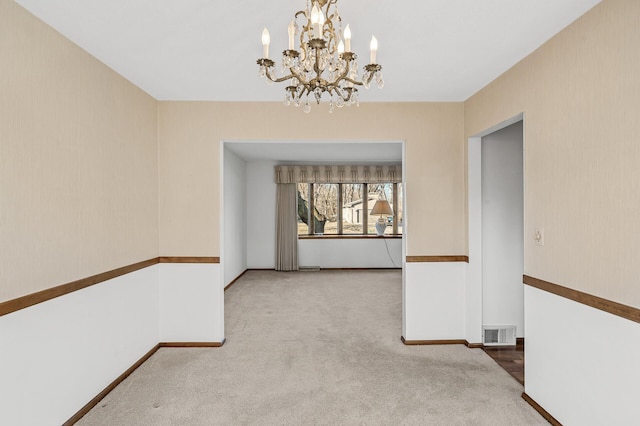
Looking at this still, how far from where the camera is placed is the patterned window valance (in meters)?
7.77

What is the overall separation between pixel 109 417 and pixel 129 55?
101 inches

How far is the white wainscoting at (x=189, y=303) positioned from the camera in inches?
139

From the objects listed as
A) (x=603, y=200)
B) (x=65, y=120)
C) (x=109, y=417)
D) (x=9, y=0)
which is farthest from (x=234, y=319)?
(x=603, y=200)

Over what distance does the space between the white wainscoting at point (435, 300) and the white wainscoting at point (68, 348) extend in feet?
8.60

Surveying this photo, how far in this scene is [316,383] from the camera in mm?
2789

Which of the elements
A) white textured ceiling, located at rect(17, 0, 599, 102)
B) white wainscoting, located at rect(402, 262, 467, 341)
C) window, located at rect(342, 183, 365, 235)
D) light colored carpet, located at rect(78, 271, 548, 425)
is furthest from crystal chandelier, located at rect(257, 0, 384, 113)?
window, located at rect(342, 183, 365, 235)

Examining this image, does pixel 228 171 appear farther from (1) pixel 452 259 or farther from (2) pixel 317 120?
(1) pixel 452 259

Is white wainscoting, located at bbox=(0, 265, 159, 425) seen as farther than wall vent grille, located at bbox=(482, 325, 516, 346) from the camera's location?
No

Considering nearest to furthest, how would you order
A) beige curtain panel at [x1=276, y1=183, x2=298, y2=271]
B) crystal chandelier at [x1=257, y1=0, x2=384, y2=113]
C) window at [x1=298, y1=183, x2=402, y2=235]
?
1. crystal chandelier at [x1=257, y1=0, x2=384, y2=113]
2. beige curtain panel at [x1=276, y1=183, x2=298, y2=271]
3. window at [x1=298, y1=183, x2=402, y2=235]

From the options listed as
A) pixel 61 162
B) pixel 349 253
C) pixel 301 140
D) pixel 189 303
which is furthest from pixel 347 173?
pixel 61 162

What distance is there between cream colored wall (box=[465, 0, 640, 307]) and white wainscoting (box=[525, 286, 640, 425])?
0.56ft

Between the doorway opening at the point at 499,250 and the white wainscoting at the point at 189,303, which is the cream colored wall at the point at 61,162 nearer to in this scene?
the white wainscoting at the point at 189,303

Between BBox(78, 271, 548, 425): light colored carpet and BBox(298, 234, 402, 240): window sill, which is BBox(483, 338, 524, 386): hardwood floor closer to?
BBox(78, 271, 548, 425): light colored carpet

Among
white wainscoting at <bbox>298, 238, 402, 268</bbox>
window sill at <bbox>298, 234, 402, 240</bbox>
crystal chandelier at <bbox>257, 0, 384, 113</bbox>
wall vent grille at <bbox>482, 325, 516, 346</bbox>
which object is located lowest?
wall vent grille at <bbox>482, 325, 516, 346</bbox>
